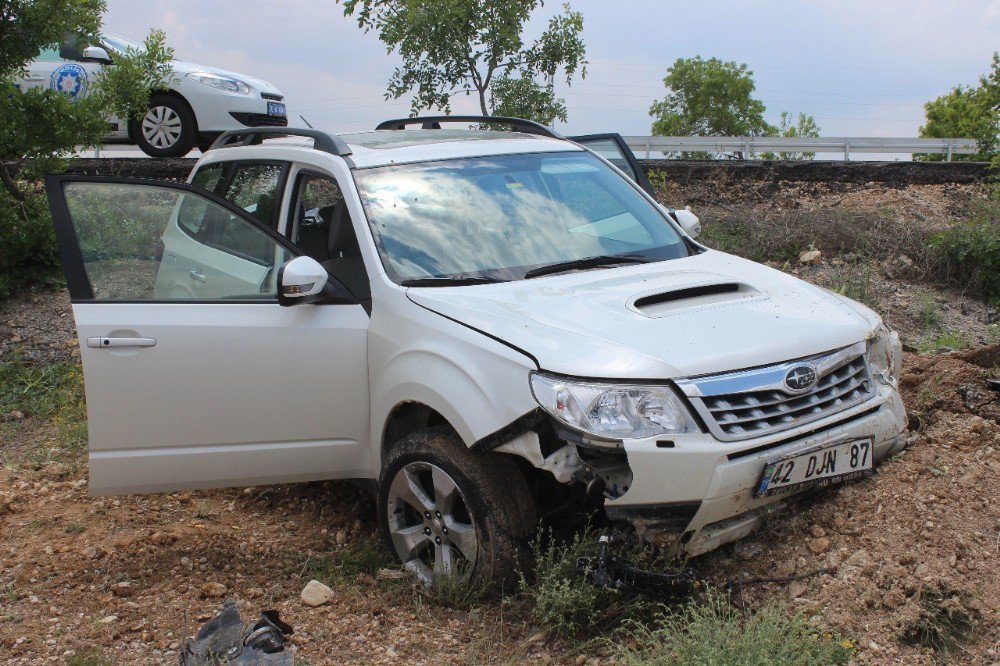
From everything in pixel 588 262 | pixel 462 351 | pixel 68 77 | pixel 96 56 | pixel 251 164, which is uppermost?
pixel 96 56

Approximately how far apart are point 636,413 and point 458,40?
9049mm

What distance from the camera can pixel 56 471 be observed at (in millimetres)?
6273

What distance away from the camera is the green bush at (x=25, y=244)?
9531mm

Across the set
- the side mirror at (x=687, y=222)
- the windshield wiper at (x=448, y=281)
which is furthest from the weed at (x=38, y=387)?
the side mirror at (x=687, y=222)

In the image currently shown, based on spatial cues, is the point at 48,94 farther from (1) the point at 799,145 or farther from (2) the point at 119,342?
(1) the point at 799,145

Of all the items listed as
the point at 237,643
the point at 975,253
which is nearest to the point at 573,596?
the point at 237,643

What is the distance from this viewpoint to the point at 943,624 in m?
3.50

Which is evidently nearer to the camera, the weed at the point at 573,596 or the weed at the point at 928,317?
the weed at the point at 573,596

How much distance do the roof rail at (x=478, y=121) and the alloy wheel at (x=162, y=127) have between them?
25.2ft

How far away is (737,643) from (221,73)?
1163 cm

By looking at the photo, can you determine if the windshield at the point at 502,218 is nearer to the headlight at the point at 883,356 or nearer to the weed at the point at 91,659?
the headlight at the point at 883,356

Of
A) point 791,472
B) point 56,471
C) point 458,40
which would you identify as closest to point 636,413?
point 791,472

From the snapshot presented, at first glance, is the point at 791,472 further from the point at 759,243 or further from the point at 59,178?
the point at 759,243

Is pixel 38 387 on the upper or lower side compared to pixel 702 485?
lower
